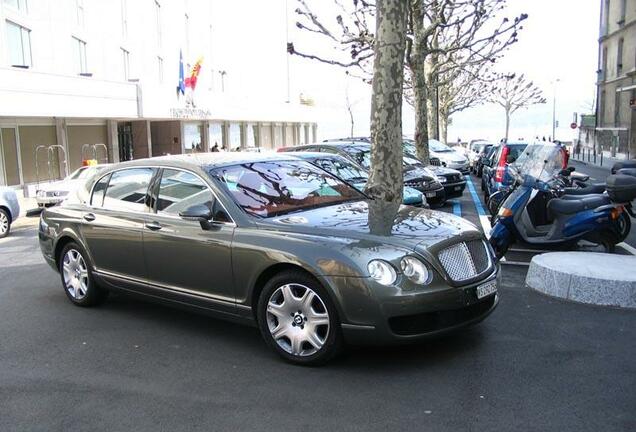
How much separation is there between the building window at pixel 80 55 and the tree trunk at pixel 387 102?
2216 centimetres

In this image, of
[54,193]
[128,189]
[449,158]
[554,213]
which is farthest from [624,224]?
[449,158]

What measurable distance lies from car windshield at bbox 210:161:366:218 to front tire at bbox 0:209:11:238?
8.92 m

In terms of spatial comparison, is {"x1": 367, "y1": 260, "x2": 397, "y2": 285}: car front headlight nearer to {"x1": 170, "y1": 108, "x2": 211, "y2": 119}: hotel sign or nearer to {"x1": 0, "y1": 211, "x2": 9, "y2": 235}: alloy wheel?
{"x1": 0, "y1": 211, "x2": 9, "y2": 235}: alloy wheel

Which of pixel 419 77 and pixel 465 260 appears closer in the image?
pixel 465 260

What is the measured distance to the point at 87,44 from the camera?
28.9m

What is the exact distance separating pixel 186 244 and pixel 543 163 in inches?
217

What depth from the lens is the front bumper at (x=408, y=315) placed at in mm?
4293

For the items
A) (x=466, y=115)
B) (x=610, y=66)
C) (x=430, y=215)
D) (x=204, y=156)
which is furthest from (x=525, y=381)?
(x=466, y=115)

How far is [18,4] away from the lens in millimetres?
24047

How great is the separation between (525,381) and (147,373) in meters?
2.65

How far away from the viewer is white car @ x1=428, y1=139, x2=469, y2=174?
2438 centimetres

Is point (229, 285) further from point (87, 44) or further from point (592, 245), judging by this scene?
point (87, 44)

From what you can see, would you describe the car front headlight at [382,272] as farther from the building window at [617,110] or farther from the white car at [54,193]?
the building window at [617,110]

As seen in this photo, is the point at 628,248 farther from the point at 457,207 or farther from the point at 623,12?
the point at 623,12
